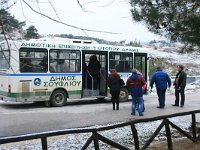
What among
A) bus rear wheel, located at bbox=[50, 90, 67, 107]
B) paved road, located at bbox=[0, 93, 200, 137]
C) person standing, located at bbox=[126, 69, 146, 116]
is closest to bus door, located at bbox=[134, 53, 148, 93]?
paved road, located at bbox=[0, 93, 200, 137]

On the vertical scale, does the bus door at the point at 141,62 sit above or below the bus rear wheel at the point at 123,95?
above

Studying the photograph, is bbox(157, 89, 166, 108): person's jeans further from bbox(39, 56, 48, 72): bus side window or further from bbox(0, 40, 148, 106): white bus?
bbox(39, 56, 48, 72): bus side window

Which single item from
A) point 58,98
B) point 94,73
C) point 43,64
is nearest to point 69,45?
point 43,64

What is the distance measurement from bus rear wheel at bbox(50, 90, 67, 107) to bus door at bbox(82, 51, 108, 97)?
1.02 meters

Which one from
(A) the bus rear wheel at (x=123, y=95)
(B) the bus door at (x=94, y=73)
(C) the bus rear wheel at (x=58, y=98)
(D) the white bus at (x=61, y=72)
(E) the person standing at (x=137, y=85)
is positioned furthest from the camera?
(A) the bus rear wheel at (x=123, y=95)

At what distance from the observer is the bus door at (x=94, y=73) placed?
1836cm

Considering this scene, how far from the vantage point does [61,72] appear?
1755cm

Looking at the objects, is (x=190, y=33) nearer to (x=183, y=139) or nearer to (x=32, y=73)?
(x=183, y=139)

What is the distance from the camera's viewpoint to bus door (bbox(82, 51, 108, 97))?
1836 cm

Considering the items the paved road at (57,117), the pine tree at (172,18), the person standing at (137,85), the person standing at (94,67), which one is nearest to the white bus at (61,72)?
the person standing at (94,67)

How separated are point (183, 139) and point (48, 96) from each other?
815 cm

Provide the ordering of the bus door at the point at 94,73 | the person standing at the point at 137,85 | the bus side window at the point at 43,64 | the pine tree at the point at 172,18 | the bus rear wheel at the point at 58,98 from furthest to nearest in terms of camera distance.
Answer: the bus door at the point at 94,73, the bus rear wheel at the point at 58,98, the bus side window at the point at 43,64, the person standing at the point at 137,85, the pine tree at the point at 172,18

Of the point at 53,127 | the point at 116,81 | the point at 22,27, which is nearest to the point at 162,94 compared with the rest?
the point at 116,81

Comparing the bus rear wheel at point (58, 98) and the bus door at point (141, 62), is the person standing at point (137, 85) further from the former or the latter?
the bus door at point (141, 62)
